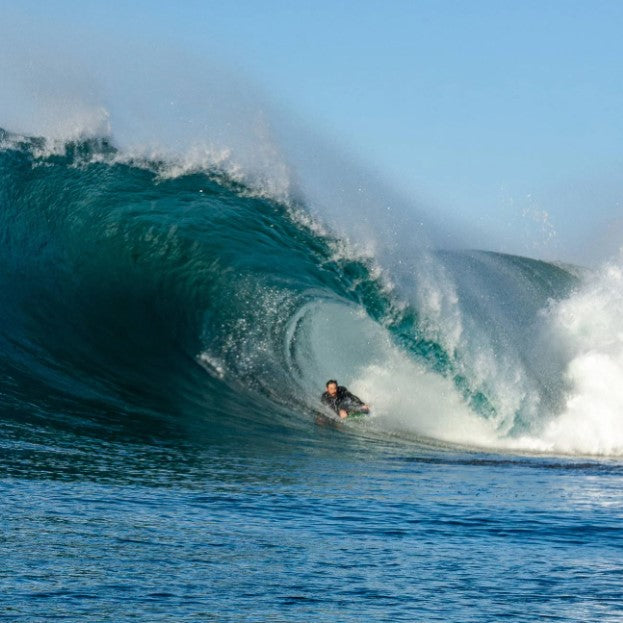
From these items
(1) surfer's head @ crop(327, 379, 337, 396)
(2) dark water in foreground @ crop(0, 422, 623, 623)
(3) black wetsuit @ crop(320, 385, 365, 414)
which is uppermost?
(1) surfer's head @ crop(327, 379, 337, 396)

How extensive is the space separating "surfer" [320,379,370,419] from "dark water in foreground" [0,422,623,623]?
3.65m

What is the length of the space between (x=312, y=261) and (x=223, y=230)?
1.52 meters

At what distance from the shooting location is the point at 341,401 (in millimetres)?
12758

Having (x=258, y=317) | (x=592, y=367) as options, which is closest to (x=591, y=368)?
(x=592, y=367)

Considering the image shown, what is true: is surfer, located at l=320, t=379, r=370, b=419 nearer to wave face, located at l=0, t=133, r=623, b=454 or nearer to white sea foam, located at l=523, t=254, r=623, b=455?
wave face, located at l=0, t=133, r=623, b=454

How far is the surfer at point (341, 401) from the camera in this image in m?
12.7

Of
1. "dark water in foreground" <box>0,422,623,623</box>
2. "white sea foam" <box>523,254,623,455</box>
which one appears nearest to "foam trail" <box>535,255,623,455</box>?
"white sea foam" <box>523,254,623,455</box>

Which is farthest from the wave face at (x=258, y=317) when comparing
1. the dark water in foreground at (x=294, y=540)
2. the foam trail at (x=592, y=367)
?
the dark water in foreground at (x=294, y=540)

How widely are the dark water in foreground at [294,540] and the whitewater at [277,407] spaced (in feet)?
0.08

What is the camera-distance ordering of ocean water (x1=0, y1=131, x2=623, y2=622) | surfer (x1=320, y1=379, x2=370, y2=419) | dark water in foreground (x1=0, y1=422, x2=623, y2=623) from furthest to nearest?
surfer (x1=320, y1=379, x2=370, y2=419), ocean water (x1=0, y1=131, x2=623, y2=622), dark water in foreground (x1=0, y1=422, x2=623, y2=623)

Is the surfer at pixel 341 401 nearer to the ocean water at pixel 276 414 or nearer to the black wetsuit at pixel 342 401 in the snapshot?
the black wetsuit at pixel 342 401

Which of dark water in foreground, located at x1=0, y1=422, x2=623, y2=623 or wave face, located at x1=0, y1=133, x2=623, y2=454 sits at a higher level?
wave face, located at x1=0, y1=133, x2=623, y2=454

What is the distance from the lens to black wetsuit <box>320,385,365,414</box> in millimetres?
12711

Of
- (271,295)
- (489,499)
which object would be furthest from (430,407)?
(489,499)
